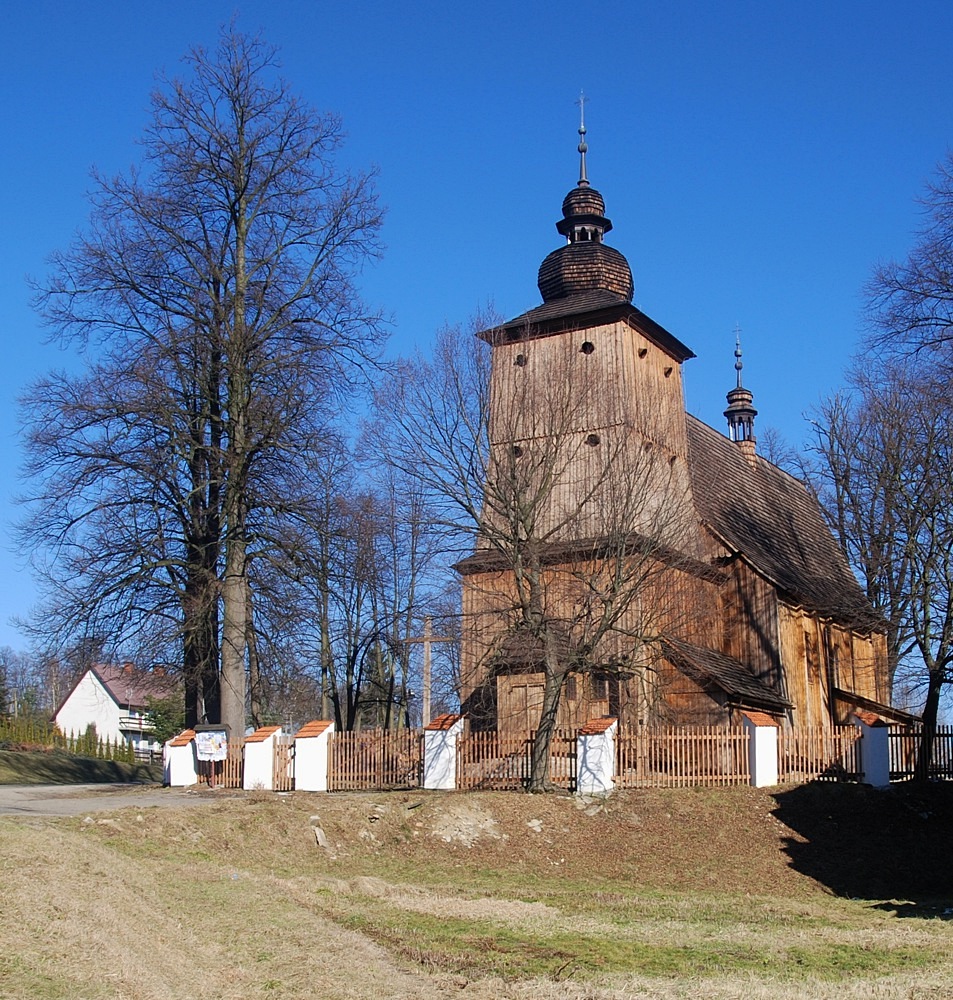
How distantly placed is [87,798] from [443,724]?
23.2 ft

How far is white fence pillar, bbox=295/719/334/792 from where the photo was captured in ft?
76.5

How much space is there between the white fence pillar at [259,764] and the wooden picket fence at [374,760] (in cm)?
116

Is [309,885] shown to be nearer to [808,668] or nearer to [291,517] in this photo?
[291,517]

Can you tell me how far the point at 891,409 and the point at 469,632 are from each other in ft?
42.6

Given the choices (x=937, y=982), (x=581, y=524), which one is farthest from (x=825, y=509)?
(x=937, y=982)

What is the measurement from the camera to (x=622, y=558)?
77.7 ft

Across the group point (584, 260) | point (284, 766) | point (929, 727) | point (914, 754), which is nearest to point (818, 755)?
point (929, 727)

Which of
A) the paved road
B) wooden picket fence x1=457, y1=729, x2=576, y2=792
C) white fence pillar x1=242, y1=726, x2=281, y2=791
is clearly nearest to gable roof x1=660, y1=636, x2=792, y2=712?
wooden picket fence x1=457, y1=729, x2=576, y2=792

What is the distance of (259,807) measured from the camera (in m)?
18.2

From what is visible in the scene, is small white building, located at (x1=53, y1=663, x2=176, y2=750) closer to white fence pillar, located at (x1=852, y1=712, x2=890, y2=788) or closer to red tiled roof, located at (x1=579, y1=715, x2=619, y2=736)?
red tiled roof, located at (x1=579, y1=715, x2=619, y2=736)

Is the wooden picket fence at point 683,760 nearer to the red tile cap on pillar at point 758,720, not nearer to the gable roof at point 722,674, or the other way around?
the red tile cap on pillar at point 758,720

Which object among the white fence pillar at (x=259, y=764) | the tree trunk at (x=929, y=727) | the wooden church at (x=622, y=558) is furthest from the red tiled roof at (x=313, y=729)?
the tree trunk at (x=929, y=727)

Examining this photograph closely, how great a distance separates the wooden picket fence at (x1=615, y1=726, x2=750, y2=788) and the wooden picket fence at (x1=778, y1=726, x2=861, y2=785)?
41.9 inches

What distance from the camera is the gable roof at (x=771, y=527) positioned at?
3303 cm
